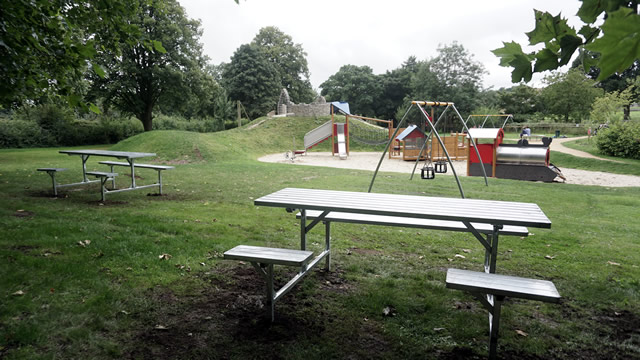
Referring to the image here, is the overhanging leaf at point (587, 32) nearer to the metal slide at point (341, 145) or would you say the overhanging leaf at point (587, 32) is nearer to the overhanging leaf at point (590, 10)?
the overhanging leaf at point (590, 10)

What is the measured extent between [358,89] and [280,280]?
58.6m

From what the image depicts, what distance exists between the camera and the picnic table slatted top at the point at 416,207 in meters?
3.08

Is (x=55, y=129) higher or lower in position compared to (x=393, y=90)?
lower

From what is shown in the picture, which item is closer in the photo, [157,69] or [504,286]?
[504,286]

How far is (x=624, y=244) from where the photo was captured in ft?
18.7

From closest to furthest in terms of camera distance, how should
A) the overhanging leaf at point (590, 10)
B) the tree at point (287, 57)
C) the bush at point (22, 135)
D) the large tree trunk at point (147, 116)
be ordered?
the overhanging leaf at point (590, 10) < the bush at point (22, 135) < the large tree trunk at point (147, 116) < the tree at point (287, 57)

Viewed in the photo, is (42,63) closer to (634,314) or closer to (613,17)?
(613,17)

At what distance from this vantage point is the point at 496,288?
8.61 ft

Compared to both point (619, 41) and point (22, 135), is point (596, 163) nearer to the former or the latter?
point (619, 41)

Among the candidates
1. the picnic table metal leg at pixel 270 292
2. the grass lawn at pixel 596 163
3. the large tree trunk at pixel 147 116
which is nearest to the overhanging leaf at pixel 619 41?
the picnic table metal leg at pixel 270 292

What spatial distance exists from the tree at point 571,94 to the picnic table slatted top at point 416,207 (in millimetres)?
46301

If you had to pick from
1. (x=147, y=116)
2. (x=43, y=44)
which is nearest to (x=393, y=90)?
(x=147, y=116)

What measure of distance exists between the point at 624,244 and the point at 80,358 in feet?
21.9

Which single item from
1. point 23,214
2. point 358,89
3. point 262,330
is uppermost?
point 358,89
